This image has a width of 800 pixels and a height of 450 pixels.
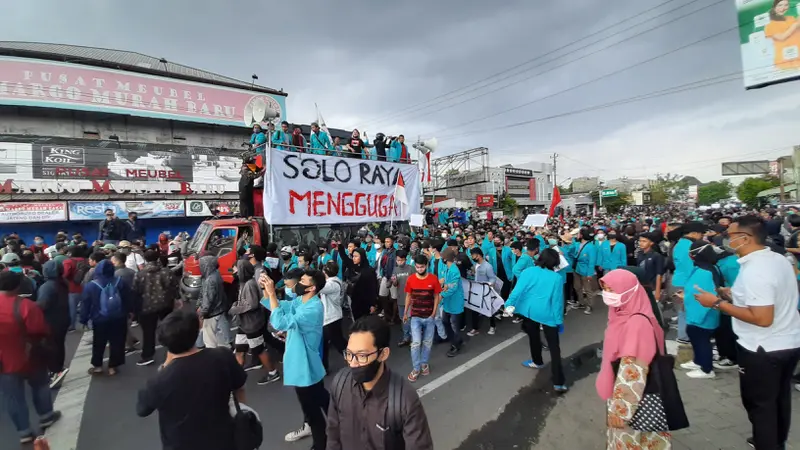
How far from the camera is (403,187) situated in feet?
33.5

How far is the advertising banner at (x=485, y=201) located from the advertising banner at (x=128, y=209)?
78.5ft

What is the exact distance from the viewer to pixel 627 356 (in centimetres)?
218

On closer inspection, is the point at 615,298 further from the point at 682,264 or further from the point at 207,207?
the point at 207,207

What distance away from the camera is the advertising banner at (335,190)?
7988 mm

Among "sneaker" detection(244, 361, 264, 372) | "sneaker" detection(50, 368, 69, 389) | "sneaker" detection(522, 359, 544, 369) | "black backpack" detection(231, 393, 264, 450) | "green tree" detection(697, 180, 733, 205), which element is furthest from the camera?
"green tree" detection(697, 180, 733, 205)

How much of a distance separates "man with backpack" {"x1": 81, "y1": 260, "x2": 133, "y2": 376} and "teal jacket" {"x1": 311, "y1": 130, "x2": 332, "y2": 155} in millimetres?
5150

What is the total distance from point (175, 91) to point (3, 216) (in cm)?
1271

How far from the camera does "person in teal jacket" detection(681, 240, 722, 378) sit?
3869 mm

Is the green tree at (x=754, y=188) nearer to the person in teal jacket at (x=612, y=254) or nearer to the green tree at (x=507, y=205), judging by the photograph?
the green tree at (x=507, y=205)

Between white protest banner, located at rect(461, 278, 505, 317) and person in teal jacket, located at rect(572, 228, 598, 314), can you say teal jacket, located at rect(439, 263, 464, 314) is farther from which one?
person in teal jacket, located at rect(572, 228, 598, 314)

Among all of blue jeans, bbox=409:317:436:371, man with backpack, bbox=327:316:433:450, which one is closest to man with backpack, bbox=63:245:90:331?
blue jeans, bbox=409:317:436:371

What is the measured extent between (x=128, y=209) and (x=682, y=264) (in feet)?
73.9

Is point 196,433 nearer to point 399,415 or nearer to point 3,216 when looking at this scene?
point 399,415

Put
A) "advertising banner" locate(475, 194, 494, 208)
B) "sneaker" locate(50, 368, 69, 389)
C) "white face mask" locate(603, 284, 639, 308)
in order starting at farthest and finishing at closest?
1. "advertising banner" locate(475, 194, 494, 208)
2. "sneaker" locate(50, 368, 69, 389)
3. "white face mask" locate(603, 284, 639, 308)
